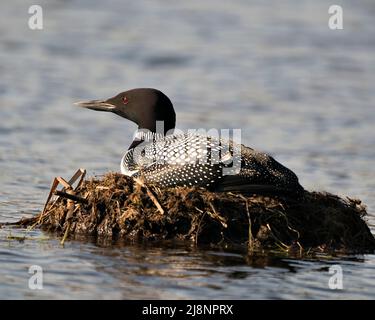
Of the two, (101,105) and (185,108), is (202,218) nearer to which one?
(101,105)

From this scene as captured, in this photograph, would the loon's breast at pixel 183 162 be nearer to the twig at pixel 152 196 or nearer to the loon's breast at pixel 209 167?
the loon's breast at pixel 209 167

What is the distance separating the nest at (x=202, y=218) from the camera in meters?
7.65

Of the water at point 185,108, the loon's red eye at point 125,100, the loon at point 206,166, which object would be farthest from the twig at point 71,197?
the loon's red eye at point 125,100

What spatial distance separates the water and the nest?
20cm

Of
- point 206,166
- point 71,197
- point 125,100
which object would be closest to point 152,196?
point 206,166

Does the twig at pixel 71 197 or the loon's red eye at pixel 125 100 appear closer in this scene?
the twig at pixel 71 197

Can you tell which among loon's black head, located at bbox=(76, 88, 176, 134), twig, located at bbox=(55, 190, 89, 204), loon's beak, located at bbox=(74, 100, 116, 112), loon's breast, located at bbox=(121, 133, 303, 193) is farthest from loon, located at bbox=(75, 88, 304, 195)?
loon's beak, located at bbox=(74, 100, 116, 112)

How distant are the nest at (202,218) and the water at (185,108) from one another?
0.20 meters

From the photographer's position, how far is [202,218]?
7625 mm

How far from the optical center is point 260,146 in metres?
12.1

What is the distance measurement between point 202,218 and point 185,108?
243 inches
